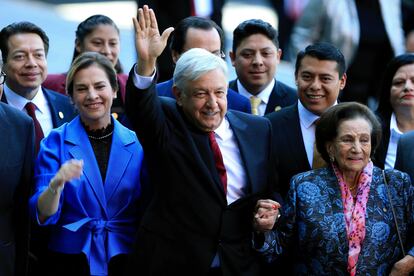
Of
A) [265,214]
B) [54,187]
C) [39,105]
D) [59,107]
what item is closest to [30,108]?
[39,105]

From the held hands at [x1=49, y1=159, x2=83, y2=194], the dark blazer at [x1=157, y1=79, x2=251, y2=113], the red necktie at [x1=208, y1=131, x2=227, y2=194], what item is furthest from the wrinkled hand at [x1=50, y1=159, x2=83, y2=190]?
the dark blazer at [x1=157, y1=79, x2=251, y2=113]

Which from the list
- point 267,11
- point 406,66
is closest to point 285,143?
point 406,66

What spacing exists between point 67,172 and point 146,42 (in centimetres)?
69

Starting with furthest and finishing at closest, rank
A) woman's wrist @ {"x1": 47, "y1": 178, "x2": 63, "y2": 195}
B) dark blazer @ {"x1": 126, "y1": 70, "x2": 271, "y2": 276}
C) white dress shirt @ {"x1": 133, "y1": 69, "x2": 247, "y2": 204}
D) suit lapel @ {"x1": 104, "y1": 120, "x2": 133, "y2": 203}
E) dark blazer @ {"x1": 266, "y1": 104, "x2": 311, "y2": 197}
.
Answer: dark blazer @ {"x1": 266, "y1": 104, "x2": 311, "y2": 197} < suit lapel @ {"x1": 104, "y1": 120, "x2": 133, "y2": 203} < white dress shirt @ {"x1": 133, "y1": 69, "x2": 247, "y2": 204} < dark blazer @ {"x1": 126, "y1": 70, "x2": 271, "y2": 276} < woman's wrist @ {"x1": 47, "y1": 178, "x2": 63, "y2": 195}

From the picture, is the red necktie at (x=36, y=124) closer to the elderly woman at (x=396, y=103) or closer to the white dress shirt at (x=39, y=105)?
the white dress shirt at (x=39, y=105)

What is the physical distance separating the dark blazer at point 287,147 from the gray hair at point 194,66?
68cm

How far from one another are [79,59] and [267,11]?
389 inches

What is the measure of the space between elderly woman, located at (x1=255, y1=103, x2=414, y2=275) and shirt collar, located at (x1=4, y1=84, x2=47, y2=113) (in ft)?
5.15

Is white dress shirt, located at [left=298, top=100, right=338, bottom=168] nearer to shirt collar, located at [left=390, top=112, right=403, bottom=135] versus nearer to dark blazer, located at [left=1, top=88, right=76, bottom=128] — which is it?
shirt collar, located at [left=390, top=112, right=403, bottom=135]

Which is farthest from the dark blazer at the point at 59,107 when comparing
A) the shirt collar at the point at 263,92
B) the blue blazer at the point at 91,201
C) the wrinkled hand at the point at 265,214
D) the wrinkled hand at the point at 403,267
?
the wrinkled hand at the point at 403,267

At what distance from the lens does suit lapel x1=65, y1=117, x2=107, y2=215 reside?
543 centimetres

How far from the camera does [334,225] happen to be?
5.27 metres

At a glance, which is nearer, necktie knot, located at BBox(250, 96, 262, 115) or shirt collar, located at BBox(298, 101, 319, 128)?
shirt collar, located at BBox(298, 101, 319, 128)

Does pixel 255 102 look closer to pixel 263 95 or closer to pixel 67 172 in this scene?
pixel 263 95
